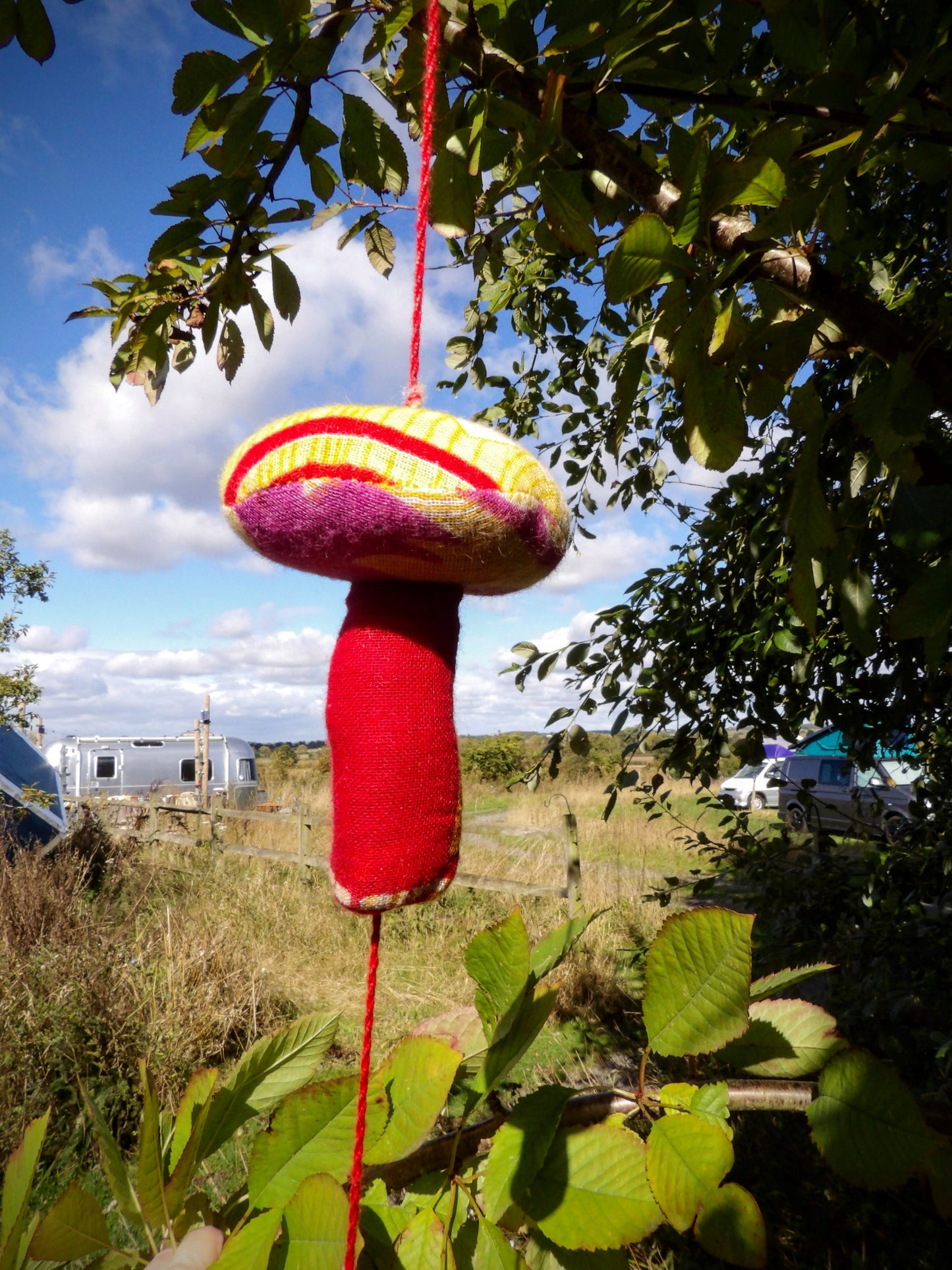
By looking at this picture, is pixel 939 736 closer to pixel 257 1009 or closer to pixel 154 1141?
pixel 154 1141

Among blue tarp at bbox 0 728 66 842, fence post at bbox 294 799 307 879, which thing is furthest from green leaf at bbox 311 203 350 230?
fence post at bbox 294 799 307 879

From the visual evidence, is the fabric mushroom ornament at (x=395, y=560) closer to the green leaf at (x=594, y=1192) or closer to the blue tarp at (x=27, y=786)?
the green leaf at (x=594, y=1192)

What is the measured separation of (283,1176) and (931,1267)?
2471mm

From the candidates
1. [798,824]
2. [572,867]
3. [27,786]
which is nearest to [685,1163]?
[798,824]

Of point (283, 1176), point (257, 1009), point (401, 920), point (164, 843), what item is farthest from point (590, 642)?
point (164, 843)

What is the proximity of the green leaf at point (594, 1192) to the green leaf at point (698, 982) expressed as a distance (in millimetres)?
69

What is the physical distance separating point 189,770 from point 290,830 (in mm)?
11102

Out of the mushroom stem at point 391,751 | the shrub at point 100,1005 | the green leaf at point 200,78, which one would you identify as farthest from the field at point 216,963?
the green leaf at point 200,78

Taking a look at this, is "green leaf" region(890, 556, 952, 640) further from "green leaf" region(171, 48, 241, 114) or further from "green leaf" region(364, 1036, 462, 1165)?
"green leaf" region(171, 48, 241, 114)

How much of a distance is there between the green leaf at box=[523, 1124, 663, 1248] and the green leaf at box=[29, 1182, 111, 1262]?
285 millimetres

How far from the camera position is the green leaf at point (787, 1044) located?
1.82ft

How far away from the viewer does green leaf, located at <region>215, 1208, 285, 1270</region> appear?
0.44 meters

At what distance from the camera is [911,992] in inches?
76.4

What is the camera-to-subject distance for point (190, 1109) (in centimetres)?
57
